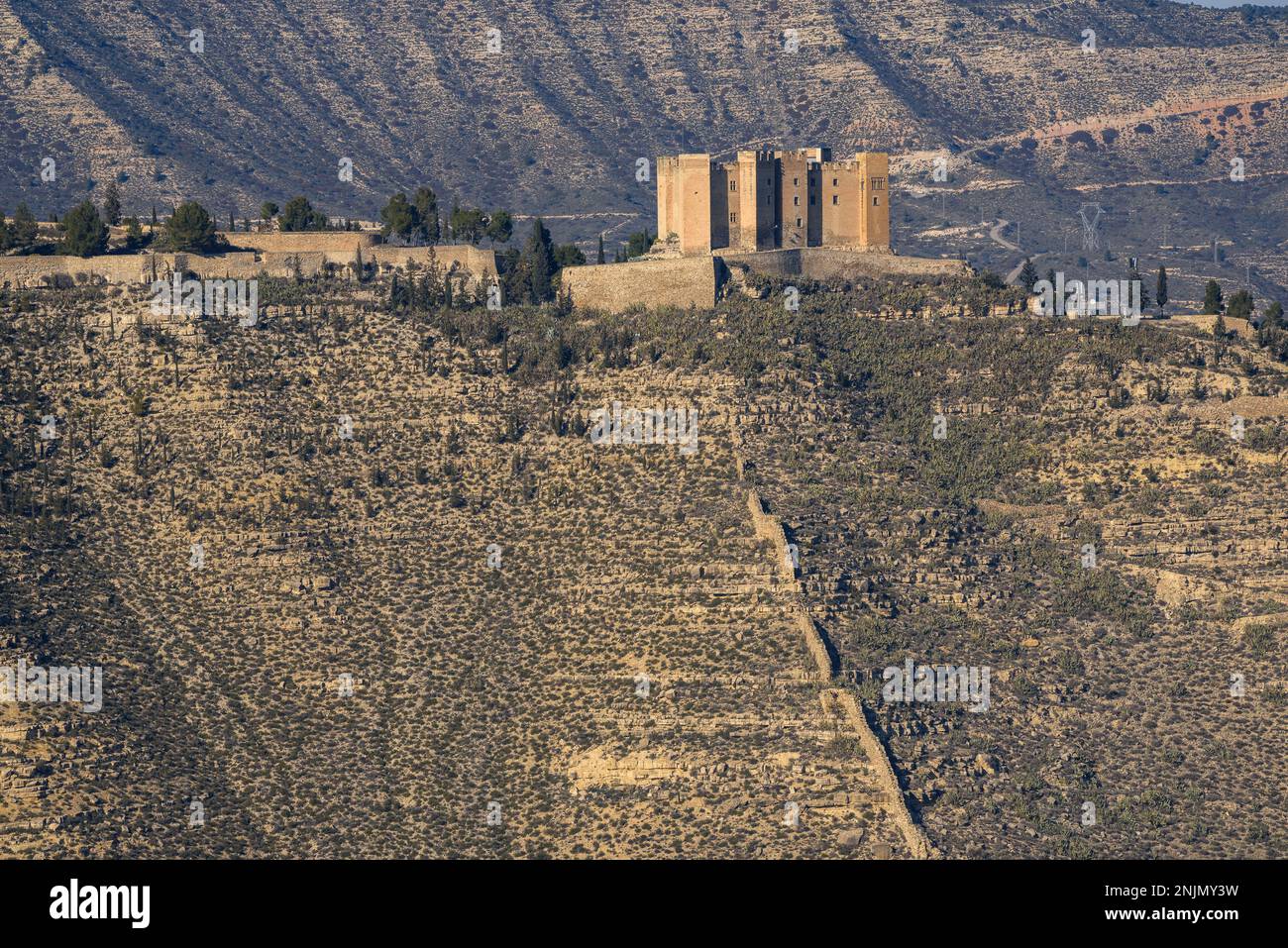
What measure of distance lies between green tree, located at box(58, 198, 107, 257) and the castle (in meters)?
19.5

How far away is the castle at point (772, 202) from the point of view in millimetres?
118125

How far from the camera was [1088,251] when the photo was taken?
17862cm

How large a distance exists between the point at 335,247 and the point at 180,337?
891 cm

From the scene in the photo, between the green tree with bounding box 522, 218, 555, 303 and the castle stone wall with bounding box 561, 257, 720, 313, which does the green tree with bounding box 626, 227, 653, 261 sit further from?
the castle stone wall with bounding box 561, 257, 720, 313

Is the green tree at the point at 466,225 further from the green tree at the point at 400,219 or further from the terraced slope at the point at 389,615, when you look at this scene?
the terraced slope at the point at 389,615

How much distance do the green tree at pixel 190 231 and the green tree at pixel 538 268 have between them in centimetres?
1107

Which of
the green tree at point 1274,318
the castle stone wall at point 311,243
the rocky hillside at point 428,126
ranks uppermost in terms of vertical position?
the rocky hillside at point 428,126

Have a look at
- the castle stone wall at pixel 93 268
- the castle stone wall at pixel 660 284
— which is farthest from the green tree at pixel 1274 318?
the castle stone wall at pixel 93 268

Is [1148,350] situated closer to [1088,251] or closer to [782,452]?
[782,452]

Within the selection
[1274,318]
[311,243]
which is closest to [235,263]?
[311,243]

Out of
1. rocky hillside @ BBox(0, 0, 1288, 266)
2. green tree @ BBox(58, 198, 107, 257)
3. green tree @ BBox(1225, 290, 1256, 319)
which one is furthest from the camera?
rocky hillside @ BBox(0, 0, 1288, 266)

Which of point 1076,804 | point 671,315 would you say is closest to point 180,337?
point 671,315

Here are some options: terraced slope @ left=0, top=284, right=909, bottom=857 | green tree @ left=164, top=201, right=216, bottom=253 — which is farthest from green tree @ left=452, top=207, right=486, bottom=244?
terraced slope @ left=0, top=284, right=909, bottom=857

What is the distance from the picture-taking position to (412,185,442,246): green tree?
126875 mm
